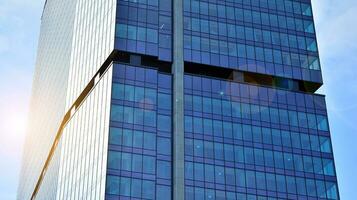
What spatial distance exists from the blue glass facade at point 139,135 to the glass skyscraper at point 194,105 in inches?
6.0

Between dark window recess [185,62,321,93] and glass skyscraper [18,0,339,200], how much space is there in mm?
170

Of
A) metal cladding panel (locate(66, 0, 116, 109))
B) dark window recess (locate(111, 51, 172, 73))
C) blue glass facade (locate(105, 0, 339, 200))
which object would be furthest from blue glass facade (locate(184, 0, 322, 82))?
metal cladding panel (locate(66, 0, 116, 109))

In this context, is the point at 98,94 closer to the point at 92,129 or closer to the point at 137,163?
the point at 92,129

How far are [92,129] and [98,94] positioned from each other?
5609 mm

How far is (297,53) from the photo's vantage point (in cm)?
11981

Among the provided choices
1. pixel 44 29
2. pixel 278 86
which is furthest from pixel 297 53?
pixel 44 29

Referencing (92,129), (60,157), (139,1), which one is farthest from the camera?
(60,157)

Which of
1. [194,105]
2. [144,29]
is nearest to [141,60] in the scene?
[144,29]

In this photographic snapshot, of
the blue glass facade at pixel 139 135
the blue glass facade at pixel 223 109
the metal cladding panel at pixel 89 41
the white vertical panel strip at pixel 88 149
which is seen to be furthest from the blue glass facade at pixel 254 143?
the metal cladding panel at pixel 89 41

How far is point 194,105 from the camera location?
354 ft

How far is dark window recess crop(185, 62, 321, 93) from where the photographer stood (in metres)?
114

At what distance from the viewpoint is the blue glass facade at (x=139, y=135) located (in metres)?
96.9

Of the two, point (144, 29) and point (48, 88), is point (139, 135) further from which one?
point (48, 88)

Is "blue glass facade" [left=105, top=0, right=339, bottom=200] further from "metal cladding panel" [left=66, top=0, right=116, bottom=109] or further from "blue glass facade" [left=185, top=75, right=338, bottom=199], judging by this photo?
"metal cladding panel" [left=66, top=0, right=116, bottom=109]
